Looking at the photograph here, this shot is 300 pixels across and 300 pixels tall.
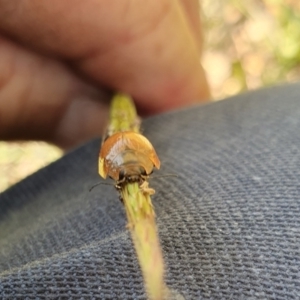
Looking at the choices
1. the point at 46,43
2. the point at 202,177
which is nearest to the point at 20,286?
the point at 202,177

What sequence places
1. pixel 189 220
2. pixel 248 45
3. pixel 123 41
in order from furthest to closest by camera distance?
pixel 248 45, pixel 123 41, pixel 189 220

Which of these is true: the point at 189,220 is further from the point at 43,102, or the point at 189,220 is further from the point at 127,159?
the point at 43,102

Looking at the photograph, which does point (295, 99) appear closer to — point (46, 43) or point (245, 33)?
point (46, 43)

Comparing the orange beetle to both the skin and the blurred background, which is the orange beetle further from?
the blurred background

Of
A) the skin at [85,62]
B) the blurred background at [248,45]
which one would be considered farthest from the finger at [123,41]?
the blurred background at [248,45]

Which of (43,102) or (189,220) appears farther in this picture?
(43,102)

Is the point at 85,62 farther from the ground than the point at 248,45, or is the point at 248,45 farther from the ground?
the point at 248,45

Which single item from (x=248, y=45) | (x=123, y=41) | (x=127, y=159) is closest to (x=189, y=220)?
(x=127, y=159)
